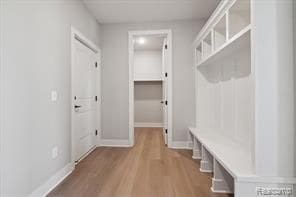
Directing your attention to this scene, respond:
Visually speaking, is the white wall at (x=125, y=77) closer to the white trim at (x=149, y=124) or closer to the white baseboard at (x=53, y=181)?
the white baseboard at (x=53, y=181)

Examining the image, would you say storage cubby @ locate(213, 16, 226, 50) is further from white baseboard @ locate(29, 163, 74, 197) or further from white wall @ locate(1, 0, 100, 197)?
white baseboard @ locate(29, 163, 74, 197)

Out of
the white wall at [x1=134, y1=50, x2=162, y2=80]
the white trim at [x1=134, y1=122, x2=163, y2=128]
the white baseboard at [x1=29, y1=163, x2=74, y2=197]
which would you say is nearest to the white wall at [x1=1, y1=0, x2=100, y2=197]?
the white baseboard at [x1=29, y1=163, x2=74, y2=197]

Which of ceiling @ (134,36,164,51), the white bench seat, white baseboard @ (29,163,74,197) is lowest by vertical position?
white baseboard @ (29,163,74,197)

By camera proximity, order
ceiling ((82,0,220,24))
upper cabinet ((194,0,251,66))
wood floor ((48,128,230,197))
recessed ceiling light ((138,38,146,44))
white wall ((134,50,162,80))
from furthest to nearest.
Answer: white wall ((134,50,162,80))
recessed ceiling light ((138,38,146,44))
ceiling ((82,0,220,24))
wood floor ((48,128,230,197))
upper cabinet ((194,0,251,66))

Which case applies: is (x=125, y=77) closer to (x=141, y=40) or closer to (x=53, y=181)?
(x=141, y=40)

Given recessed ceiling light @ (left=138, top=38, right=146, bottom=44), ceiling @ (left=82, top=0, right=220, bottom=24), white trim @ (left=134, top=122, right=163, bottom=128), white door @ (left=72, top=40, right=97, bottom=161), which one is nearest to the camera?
white door @ (left=72, top=40, right=97, bottom=161)

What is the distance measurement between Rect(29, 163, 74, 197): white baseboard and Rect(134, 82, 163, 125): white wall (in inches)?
166

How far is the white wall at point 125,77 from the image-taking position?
160 inches

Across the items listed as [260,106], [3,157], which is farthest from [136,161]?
[260,106]

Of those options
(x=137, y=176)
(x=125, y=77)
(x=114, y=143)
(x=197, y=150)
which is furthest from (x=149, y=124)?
(x=137, y=176)

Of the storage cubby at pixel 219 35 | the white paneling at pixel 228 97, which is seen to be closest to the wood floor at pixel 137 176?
the white paneling at pixel 228 97

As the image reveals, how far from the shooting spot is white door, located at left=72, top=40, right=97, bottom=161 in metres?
3.07

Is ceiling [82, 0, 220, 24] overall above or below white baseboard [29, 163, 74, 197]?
above

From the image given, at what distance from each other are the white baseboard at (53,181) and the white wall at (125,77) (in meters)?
1.56
